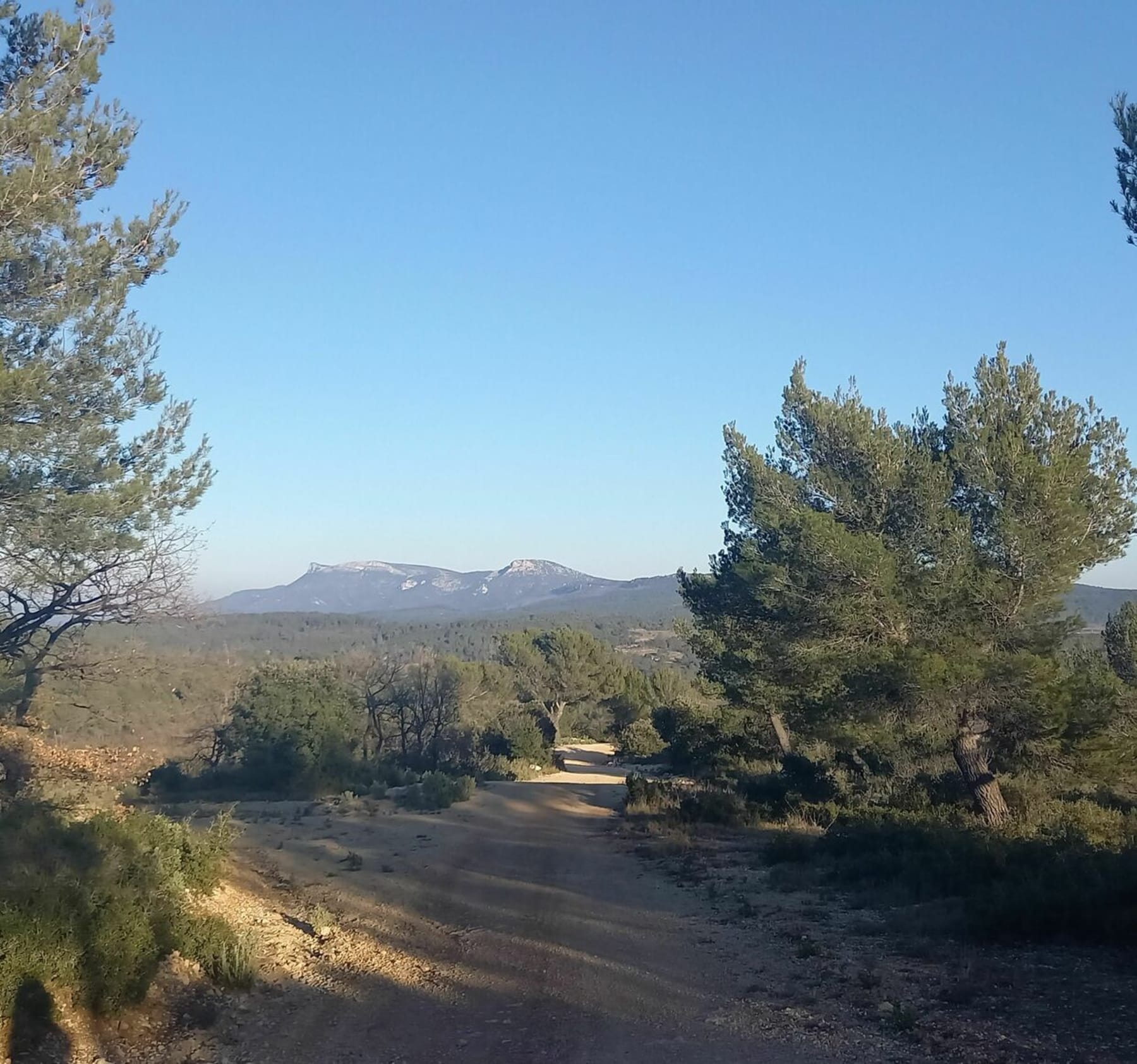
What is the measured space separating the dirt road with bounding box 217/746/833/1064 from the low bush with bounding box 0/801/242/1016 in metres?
0.95

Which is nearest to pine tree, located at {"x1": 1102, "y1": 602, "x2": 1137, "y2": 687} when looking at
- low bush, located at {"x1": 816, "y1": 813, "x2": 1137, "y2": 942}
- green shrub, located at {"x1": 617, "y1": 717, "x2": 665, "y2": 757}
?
low bush, located at {"x1": 816, "y1": 813, "x2": 1137, "y2": 942}

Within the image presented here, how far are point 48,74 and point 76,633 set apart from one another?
814 centimetres

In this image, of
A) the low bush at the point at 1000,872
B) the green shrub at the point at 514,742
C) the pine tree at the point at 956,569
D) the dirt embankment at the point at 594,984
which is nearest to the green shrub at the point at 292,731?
the green shrub at the point at 514,742

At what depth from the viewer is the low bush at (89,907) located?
23.0ft

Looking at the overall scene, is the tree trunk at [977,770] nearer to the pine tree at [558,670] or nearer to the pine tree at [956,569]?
the pine tree at [956,569]

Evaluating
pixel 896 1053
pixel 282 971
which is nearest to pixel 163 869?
pixel 282 971

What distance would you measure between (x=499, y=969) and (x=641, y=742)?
3632 cm

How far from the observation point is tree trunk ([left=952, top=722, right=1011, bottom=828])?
16.8 m

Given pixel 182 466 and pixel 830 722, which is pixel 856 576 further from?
pixel 182 466

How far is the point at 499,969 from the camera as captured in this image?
902 centimetres

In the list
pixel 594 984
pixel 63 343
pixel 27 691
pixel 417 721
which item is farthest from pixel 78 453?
pixel 417 721

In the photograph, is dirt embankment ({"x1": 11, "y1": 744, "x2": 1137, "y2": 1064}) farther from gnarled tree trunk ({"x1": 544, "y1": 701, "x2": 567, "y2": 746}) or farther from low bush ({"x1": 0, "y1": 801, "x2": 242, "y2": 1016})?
gnarled tree trunk ({"x1": 544, "y1": 701, "x2": 567, "y2": 746})

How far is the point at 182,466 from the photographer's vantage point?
13.6 meters

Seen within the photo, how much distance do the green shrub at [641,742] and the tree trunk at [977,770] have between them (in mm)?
26265
